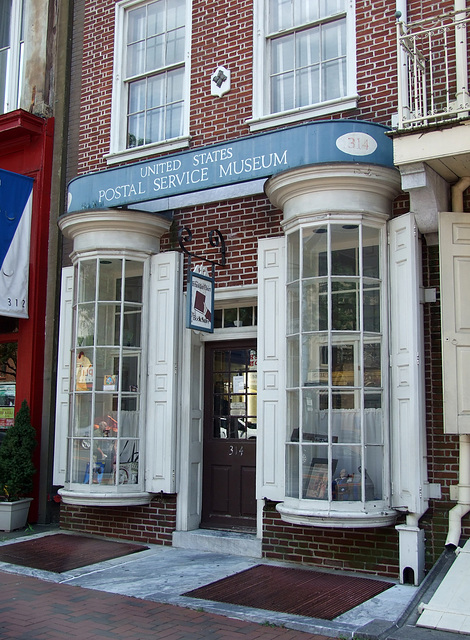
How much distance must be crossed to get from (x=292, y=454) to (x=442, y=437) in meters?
1.51

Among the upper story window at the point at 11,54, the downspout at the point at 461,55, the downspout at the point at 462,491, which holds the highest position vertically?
the upper story window at the point at 11,54

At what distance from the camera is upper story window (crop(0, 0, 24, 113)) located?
1138 cm

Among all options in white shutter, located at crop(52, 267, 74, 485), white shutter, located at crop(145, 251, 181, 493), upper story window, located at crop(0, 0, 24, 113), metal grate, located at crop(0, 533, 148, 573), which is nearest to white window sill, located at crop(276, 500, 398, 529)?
white shutter, located at crop(145, 251, 181, 493)

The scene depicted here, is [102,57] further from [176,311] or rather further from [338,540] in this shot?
[338,540]

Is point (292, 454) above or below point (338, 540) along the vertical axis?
above

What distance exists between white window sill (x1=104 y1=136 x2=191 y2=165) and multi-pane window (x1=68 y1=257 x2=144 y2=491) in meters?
1.51

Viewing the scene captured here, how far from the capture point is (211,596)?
20.3 ft

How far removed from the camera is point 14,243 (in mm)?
10047

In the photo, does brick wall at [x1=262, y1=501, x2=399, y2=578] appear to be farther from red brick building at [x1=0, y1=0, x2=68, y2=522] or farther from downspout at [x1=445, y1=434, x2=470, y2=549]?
red brick building at [x1=0, y1=0, x2=68, y2=522]

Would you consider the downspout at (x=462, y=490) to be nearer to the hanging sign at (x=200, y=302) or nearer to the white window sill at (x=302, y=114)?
the hanging sign at (x=200, y=302)

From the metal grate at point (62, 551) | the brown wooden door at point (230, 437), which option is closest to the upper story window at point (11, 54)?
the brown wooden door at point (230, 437)

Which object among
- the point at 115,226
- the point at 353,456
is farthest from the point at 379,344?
the point at 115,226

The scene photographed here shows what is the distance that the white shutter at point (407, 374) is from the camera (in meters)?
6.61

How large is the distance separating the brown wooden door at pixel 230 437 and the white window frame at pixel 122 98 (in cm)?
275
